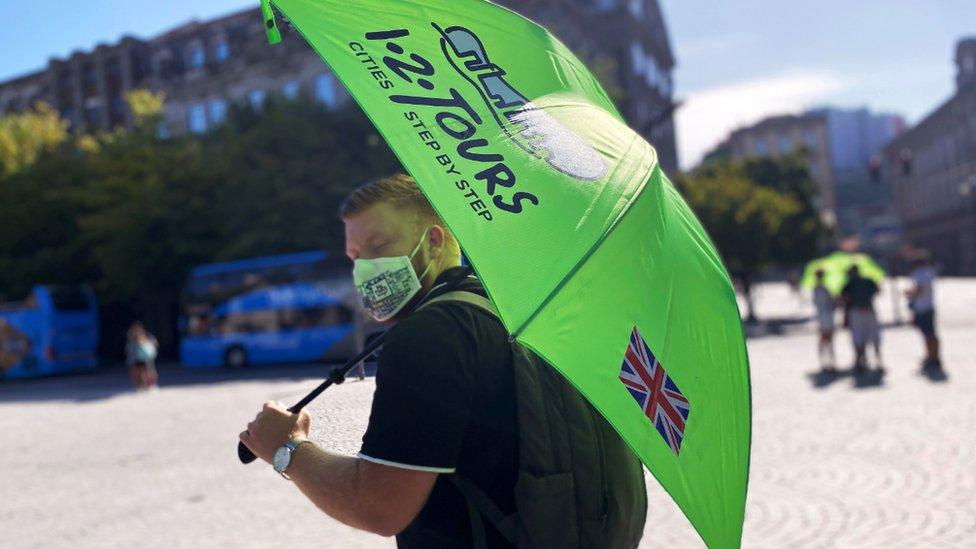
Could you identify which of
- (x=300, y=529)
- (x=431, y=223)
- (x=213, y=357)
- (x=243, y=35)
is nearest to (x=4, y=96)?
(x=243, y=35)

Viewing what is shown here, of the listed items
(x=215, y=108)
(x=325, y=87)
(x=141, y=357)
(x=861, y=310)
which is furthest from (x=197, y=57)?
(x=861, y=310)

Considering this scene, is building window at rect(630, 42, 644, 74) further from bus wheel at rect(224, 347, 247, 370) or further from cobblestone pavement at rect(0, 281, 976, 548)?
cobblestone pavement at rect(0, 281, 976, 548)

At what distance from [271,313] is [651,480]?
22.7 meters

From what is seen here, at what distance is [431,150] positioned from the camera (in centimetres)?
163

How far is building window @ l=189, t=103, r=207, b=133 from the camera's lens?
4684 centimetres

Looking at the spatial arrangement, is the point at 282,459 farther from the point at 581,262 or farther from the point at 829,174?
the point at 829,174

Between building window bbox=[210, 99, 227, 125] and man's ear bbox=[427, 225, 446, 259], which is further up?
building window bbox=[210, 99, 227, 125]

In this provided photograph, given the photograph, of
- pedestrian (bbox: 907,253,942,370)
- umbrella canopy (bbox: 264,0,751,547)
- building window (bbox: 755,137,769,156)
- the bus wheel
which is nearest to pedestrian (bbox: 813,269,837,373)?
pedestrian (bbox: 907,253,942,370)

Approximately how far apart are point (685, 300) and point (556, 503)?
1.80 ft

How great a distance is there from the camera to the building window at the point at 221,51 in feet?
157

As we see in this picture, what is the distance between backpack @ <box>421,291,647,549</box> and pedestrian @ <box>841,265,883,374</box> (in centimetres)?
1215

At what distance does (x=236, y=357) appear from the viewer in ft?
87.8

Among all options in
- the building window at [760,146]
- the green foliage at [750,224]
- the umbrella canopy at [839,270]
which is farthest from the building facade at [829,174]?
the umbrella canopy at [839,270]

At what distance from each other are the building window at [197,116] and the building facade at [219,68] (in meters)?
0.06
